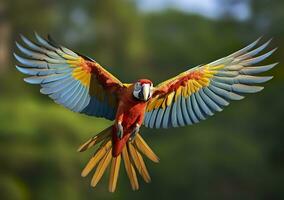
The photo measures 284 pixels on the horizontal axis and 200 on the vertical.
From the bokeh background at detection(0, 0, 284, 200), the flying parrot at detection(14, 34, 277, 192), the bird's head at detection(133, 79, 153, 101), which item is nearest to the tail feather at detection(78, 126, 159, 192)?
the flying parrot at detection(14, 34, 277, 192)

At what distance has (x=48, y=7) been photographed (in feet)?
31.9

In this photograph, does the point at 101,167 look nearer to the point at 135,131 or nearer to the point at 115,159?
the point at 115,159

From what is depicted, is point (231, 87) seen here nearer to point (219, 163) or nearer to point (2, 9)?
point (219, 163)

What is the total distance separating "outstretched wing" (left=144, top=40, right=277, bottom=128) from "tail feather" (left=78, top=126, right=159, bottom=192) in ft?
0.24

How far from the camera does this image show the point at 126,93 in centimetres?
222

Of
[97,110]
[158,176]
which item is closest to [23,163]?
[158,176]

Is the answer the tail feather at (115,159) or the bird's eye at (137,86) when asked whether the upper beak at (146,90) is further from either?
the tail feather at (115,159)

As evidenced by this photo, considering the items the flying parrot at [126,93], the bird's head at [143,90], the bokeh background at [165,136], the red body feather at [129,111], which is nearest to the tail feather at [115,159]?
the flying parrot at [126,93]

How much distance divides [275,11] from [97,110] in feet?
19.6

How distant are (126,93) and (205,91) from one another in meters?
0.32

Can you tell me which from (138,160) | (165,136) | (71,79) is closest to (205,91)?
(138,160)

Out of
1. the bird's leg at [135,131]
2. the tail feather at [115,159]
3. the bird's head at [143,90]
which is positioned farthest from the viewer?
the tail feather at [115,159]

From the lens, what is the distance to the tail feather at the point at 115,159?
232cm

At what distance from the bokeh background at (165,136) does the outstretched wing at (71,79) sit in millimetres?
5124
